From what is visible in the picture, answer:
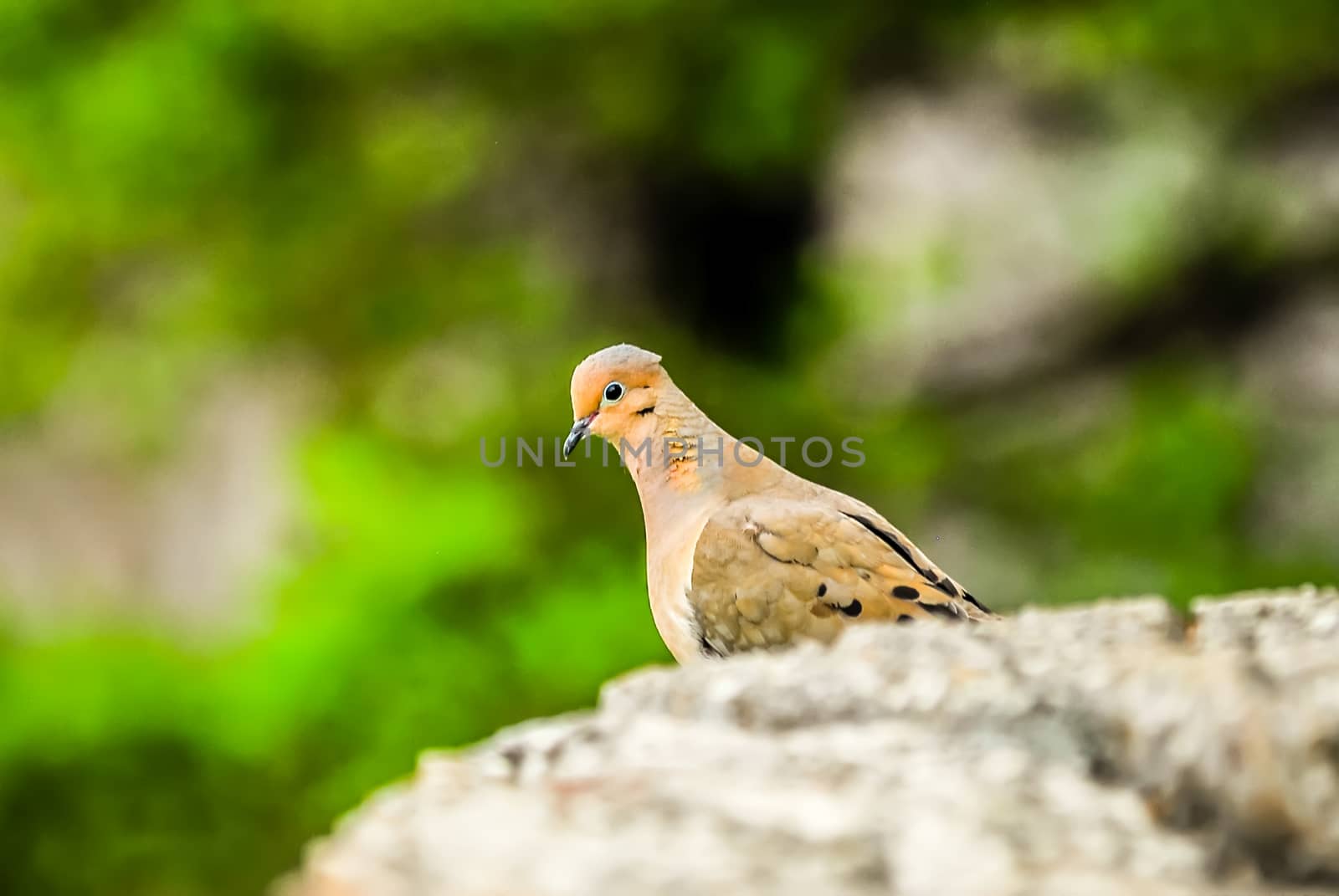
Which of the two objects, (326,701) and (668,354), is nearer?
(326,701)

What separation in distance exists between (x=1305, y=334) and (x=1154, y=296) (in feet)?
1.35

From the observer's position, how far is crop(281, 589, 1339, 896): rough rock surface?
780 millimetres

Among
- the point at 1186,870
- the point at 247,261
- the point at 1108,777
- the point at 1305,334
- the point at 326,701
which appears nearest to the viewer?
the point at 1186,870

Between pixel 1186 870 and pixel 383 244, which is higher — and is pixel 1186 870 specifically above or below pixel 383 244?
below

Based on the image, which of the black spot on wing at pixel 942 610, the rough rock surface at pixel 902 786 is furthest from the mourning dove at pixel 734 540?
the rough rock surface at pixel 902 786

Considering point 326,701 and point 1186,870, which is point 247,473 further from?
point 1186,870

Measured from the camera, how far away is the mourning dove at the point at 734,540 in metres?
1.53

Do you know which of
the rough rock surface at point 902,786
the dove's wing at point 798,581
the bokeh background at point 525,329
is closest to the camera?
the rough rock surface at point 902,786

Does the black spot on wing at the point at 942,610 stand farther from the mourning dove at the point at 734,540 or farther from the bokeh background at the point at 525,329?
the bokeh background at the point at 525,329

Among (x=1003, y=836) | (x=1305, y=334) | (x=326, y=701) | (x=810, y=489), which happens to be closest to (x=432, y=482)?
(x=326, y=701)

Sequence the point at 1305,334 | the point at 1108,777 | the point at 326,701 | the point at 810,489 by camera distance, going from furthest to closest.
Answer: the point at 1305,334 < the point at 326,701 < the point at 810,489 < the point at 1108,777

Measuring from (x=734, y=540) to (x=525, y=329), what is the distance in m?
2.00

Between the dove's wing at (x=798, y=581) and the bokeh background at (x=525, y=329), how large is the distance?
1.70 meters

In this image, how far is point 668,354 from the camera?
11.8 feet
